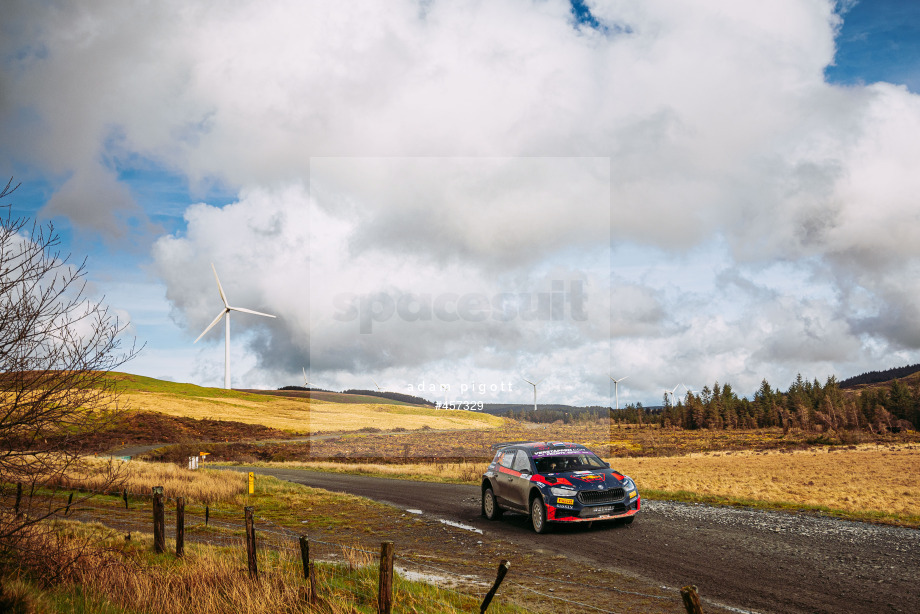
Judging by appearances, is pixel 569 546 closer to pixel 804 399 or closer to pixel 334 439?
pixel 334 439

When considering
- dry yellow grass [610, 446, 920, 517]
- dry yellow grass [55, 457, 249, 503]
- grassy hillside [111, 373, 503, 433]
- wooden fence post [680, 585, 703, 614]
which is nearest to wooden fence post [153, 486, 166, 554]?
dry yellow grass [55, 457, 249, 503]

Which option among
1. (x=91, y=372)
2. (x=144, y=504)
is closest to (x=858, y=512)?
(x=91, y=372)

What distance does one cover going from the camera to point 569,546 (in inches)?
495

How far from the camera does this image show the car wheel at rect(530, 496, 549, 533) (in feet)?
46.3

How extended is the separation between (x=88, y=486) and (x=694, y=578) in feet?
75.1

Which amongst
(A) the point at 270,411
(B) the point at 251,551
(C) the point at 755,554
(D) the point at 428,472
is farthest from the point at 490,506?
(A) the point at 270,411

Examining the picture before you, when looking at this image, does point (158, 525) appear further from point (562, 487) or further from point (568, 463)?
point (568, 463)

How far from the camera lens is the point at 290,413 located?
124 m

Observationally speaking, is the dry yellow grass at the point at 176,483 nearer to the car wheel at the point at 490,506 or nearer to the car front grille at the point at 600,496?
the car wheel at the point at 490,506

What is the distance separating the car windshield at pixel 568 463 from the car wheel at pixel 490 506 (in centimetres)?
254

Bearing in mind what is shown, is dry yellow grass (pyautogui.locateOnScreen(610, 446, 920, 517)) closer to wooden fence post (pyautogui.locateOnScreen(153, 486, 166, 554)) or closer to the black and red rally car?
the black and red rally car

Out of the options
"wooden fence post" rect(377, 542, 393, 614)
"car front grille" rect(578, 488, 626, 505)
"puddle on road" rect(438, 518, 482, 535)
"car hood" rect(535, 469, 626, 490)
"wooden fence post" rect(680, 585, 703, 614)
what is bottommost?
"puddle on road" rect(438, 518, 482, 535)

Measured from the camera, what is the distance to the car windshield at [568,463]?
49.5 ft

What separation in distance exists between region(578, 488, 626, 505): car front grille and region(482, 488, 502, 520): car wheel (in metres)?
3.63
